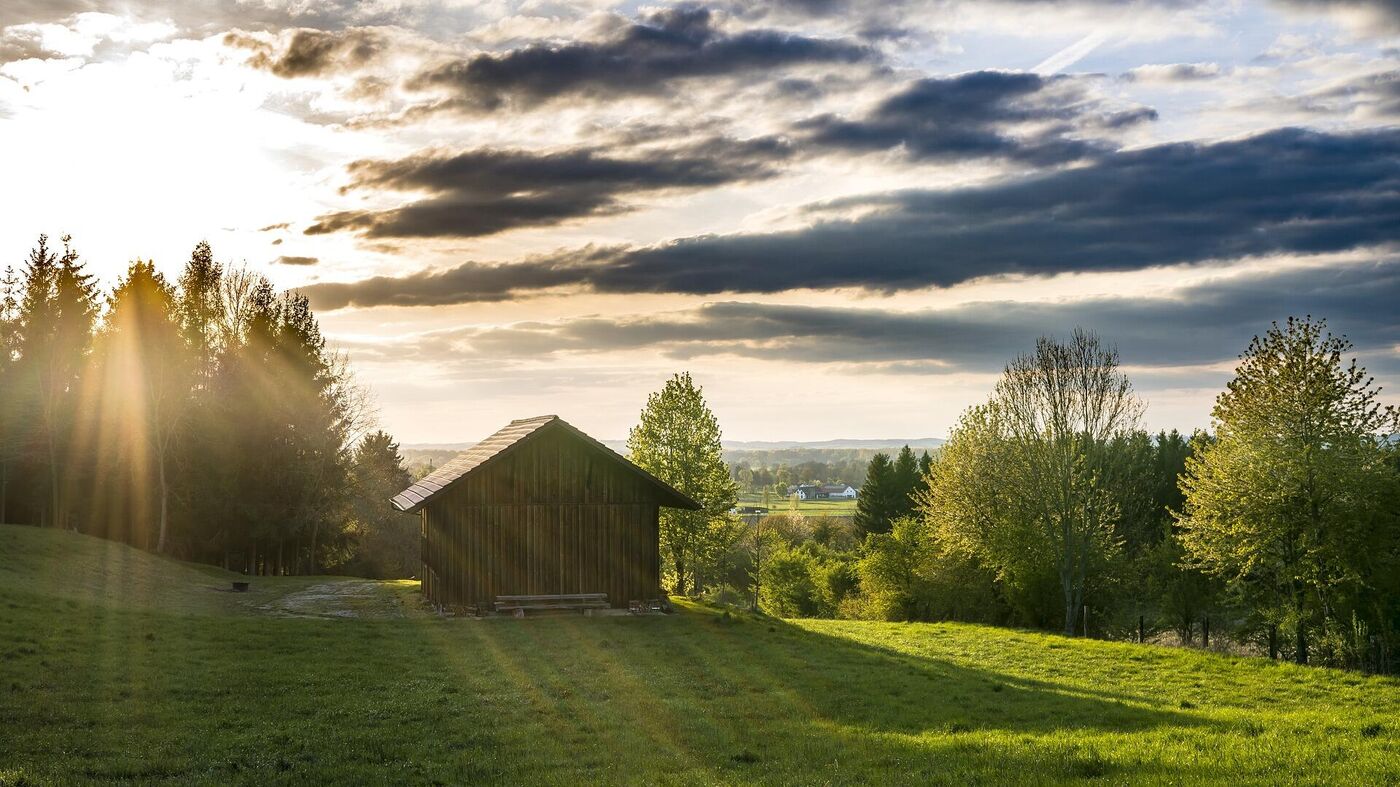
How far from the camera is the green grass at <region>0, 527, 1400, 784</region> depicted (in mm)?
12789

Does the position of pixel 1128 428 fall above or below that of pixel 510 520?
above

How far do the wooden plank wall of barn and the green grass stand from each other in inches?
83.6

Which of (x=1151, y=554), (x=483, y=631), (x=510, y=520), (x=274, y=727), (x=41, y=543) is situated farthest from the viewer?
(x=1151, y=554)

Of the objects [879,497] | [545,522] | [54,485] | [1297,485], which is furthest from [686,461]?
[879,497]

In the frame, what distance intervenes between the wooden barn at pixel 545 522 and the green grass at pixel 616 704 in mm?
2072

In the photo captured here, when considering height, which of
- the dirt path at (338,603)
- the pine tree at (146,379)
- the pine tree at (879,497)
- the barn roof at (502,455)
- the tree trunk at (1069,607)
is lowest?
the tree trunk at (1069,607)

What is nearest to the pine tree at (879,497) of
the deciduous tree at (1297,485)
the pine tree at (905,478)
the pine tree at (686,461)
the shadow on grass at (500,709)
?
the pine tree at (905,478)

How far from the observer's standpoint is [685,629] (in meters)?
31.3

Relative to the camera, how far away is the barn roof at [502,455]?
3316cm

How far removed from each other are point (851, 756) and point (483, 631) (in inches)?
699

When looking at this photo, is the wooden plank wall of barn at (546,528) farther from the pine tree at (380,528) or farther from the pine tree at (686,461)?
the pine tree at (380,528)

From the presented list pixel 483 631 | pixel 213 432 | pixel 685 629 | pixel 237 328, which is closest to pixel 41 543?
pixel 213 432

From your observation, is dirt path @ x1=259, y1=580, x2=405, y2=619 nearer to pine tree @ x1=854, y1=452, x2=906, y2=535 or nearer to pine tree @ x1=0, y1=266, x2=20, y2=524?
pine tree @ x1=0, y1=266, x2=20, y2=524

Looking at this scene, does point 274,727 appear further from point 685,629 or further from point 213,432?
point 213,432
